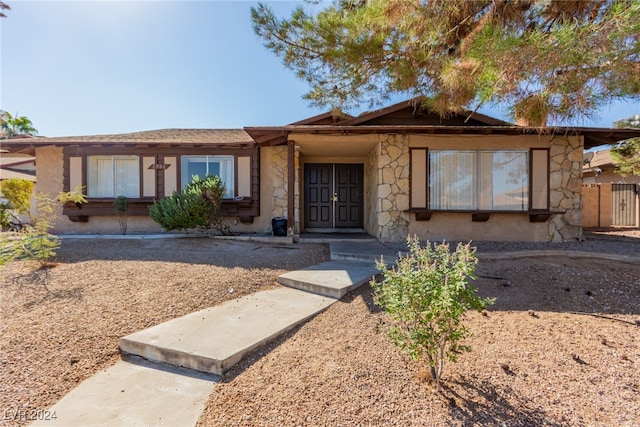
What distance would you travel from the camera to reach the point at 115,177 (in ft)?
28.1

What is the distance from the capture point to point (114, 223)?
8570 millimetres

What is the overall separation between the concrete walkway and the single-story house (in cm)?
405

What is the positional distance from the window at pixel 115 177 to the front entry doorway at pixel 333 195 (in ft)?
16.8

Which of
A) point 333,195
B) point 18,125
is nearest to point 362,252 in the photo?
point 333,195

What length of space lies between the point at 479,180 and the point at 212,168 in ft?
24.0

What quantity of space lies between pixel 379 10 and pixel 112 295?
5466 millimetres

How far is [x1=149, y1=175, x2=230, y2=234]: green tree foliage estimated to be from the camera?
269 inches

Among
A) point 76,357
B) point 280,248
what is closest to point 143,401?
point 76,357

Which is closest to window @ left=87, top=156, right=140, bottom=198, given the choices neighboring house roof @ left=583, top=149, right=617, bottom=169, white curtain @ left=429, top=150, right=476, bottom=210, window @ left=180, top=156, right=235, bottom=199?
window @ left=180, top=156, right=235, bottom=199

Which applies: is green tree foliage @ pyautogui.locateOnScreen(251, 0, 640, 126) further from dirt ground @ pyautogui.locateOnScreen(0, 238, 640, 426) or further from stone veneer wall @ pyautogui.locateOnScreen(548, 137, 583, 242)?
stone veneer wall @ pyautogui.locateOnScreen(548, 137, 583, 242)

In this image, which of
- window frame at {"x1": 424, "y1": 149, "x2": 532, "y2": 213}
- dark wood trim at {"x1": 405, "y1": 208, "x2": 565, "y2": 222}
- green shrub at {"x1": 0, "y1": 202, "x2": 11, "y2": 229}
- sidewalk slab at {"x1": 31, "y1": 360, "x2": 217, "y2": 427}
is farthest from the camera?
window frame at {"x1": 424, "y1": 149, "x2": 532, "y2": 213}

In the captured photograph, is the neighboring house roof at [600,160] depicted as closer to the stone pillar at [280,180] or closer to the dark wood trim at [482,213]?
the dark wood trim at [482,213]

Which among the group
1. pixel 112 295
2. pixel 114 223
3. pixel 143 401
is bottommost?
pixel 143 401

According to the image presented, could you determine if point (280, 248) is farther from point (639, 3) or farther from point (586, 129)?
point (586, 129)
